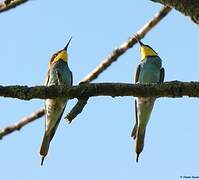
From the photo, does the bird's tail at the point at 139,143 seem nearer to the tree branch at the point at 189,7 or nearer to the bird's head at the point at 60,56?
the tree branch at the point at 189,7

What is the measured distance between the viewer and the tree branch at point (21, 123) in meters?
3.62

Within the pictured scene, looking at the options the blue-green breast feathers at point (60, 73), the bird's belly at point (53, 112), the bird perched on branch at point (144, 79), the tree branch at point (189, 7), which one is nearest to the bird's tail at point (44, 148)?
the bird's belly at point (53, 112)

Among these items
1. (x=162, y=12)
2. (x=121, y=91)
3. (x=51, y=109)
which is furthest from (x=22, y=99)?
(x=51, y=109)

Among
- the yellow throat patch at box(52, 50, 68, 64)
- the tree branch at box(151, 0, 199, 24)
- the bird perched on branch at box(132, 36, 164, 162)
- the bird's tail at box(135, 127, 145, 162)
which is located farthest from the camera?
the yellow throat patch at box(52, 50, 68, 64)

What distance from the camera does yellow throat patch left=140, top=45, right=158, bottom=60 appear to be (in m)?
6.51

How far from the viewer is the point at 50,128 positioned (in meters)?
4.91

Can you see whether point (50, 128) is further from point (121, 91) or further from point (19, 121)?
point (121, 91)

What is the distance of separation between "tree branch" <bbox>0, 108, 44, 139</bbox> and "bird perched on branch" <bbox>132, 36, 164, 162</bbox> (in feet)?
2.66

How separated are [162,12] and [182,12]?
1.11 meters

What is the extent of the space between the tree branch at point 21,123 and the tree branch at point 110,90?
1.16 m

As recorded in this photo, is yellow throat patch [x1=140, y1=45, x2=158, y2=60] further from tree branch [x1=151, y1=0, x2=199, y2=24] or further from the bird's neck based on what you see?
tree branch [x1=151, y1=0, x2=199, y2=24]

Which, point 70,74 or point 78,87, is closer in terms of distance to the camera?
point 78,87

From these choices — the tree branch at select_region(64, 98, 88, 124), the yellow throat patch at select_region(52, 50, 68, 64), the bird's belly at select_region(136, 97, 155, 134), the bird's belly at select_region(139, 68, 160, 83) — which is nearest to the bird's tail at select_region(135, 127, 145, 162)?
the bird's belly at select_region(136, 97, 155, 134)

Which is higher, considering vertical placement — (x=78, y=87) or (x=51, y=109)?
(x=51, y=109)
